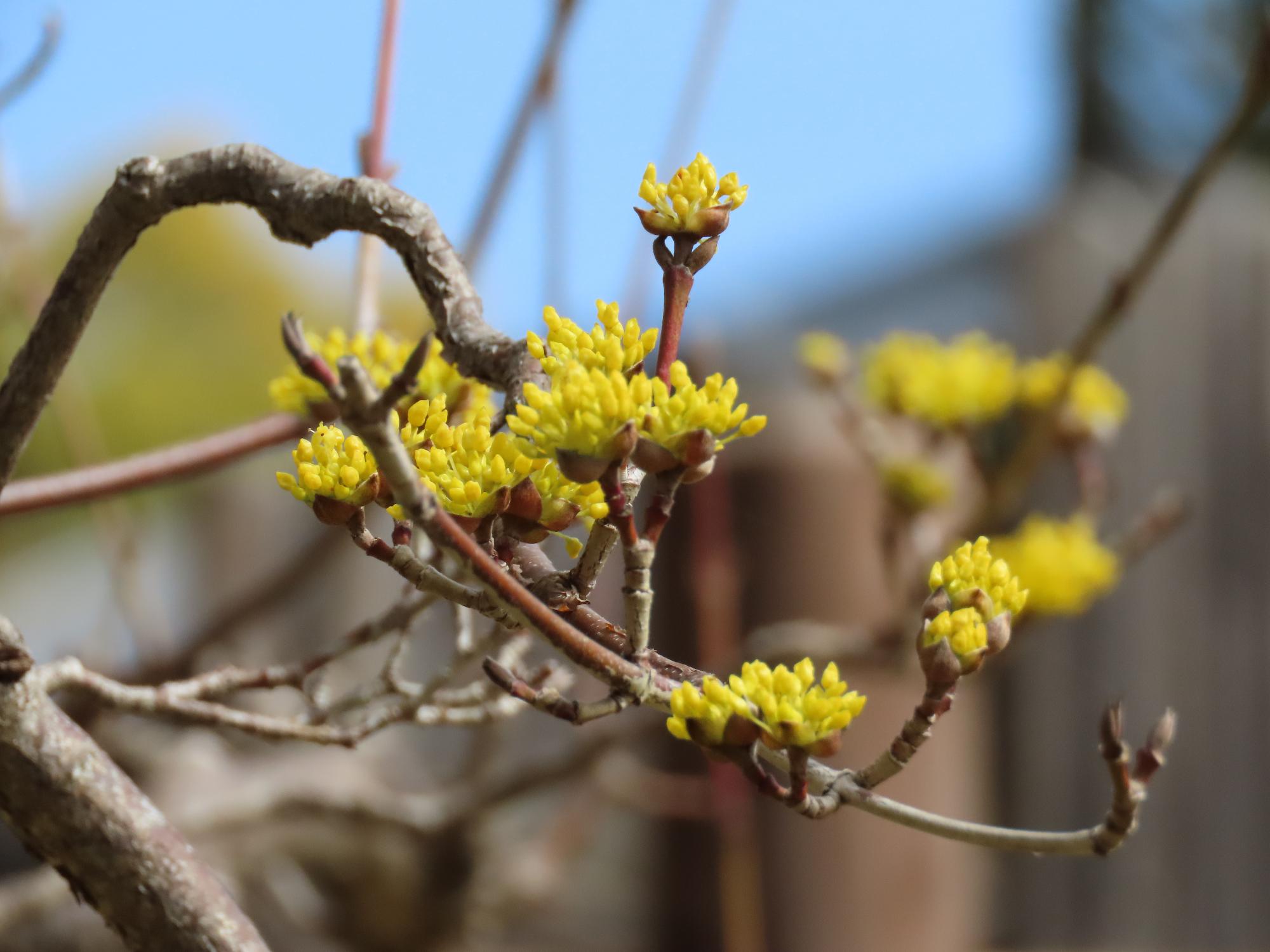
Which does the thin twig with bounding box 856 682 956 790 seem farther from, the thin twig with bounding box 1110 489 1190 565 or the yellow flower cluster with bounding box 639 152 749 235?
the thin twig with bounding box 1110 489 1190 565

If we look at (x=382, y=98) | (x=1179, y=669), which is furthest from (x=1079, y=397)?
(x=1179, y=669)

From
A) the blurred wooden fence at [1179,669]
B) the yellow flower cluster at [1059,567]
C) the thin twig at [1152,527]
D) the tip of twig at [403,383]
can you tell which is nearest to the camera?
the tip of twig at [403,383]

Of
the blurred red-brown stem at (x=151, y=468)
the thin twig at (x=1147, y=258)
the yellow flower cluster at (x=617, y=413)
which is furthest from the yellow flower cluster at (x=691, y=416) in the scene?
the thin twig at (x=1147, y=258)

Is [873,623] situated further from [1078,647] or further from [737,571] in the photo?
[1078,647]

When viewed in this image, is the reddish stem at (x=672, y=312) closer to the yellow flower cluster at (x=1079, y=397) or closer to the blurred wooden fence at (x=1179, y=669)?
the yellow flower cluster at (x=1079, y=397)

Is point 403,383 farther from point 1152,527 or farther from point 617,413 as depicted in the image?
point 1152,527
